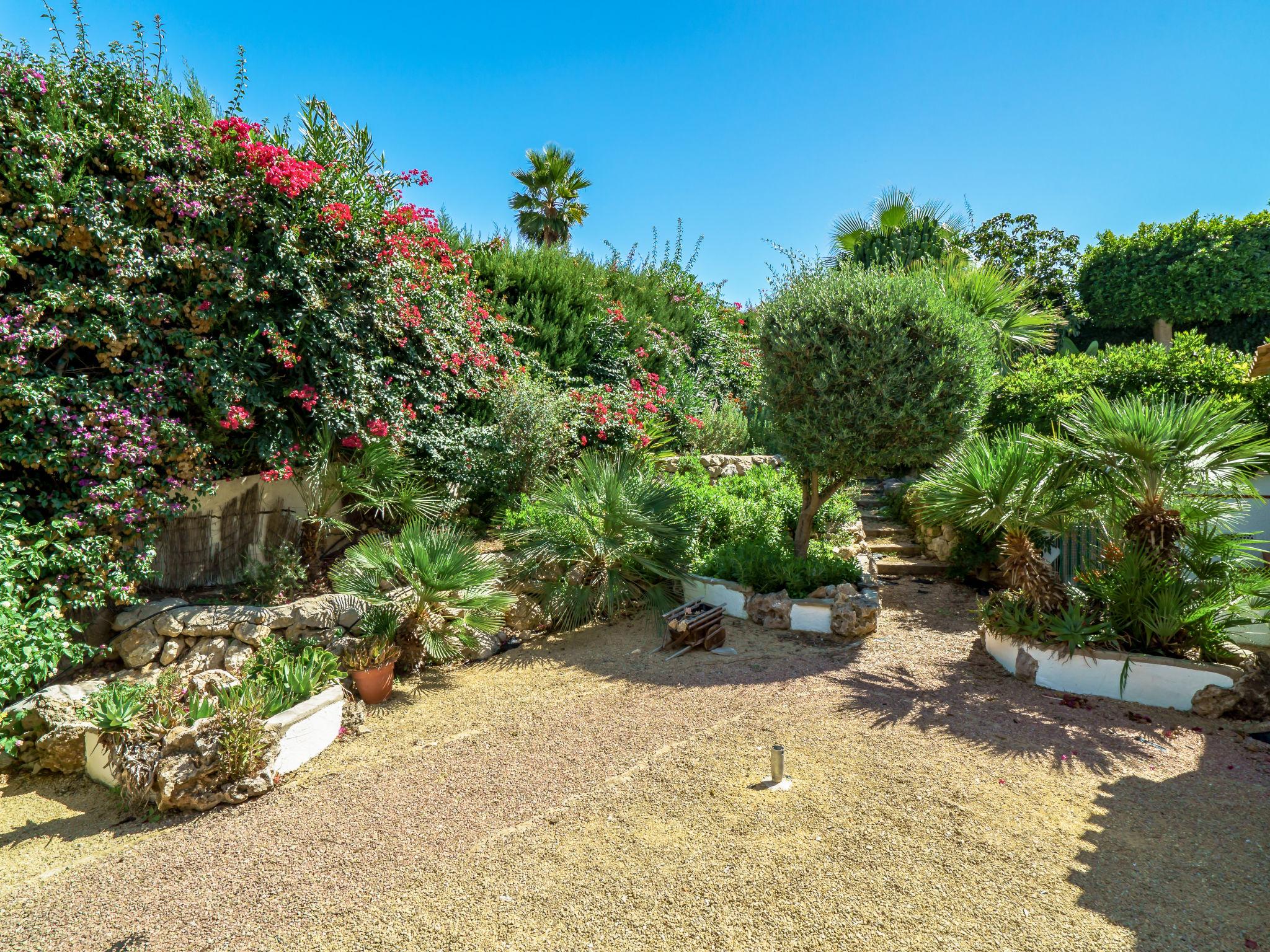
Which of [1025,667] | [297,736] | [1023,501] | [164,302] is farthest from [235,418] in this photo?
[1025,667]

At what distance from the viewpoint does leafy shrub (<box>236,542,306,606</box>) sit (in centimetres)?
604

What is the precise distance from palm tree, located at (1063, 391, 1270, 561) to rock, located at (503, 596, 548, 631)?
4904mm

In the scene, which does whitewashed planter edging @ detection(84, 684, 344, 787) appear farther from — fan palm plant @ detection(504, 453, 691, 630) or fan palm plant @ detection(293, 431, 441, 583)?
fan palm plant @ detection(504, 453, 691, 630)

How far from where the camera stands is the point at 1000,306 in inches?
416

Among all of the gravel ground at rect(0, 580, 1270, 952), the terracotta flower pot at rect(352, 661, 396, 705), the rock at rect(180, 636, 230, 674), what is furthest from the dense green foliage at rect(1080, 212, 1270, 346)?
the rock at rect(180, 636, 230, 674)

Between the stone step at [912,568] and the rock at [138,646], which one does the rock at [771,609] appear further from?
the rock at [138,646]

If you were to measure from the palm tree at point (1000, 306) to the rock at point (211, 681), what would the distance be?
31.7 ft

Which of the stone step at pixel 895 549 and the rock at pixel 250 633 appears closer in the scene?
the rock at pixel 250 633

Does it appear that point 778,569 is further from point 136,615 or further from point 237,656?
point 136,615

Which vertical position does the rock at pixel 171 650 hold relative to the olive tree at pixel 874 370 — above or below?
below

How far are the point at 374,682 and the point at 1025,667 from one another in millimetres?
5102

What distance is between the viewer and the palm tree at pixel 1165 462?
192 inches

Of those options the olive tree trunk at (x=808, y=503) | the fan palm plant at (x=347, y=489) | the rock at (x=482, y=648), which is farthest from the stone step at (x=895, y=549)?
the fan palm plant at (x=347, y=489)

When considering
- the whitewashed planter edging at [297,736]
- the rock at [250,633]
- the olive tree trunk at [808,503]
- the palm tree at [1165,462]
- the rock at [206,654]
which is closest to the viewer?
the whitewashed planter edging at [297,736]
